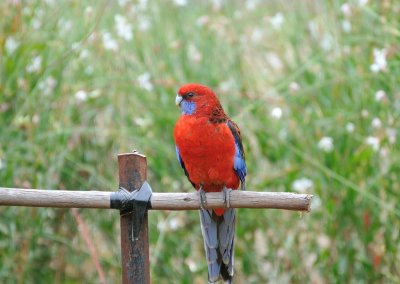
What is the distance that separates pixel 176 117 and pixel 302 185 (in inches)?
27.6

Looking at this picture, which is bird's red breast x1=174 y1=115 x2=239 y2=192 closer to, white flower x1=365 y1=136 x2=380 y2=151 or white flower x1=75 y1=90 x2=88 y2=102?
white flower x1=365 y1=136 x2=380 y2=151

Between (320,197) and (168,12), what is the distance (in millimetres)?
1462

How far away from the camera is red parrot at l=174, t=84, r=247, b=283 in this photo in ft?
10.1

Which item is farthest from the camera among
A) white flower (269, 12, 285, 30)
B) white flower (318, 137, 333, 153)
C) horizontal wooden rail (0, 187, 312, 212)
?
white flower (269, 12, 285, 30)

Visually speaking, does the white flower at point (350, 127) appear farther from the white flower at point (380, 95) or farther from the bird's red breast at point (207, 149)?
the bird's red breast at point (207, 149)

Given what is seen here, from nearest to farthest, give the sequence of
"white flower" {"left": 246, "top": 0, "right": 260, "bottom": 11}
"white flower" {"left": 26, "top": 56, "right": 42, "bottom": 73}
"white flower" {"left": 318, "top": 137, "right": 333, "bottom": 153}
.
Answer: "white flower" {"left": 318, "top": 137, "right": 333, "bottom": 153} < "white flower" {"left": 26, "top": 56, "right": 42, "bottom": 73} < "white flower" {"left": 246, "top": 0, "right": 260, "bottom": 11}

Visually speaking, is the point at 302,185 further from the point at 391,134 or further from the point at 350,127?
the point at 391,134

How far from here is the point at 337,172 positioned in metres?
3.80

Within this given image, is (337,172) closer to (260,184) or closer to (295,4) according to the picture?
(260,184)

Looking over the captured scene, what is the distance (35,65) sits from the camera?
392 cm

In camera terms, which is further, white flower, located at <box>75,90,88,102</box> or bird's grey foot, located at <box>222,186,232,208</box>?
white flower, located at <box>75,90,88,102</box>

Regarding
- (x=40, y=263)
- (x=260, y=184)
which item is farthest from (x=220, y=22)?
(x=40, y=263)

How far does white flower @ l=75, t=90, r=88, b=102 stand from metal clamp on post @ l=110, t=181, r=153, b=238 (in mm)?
1491

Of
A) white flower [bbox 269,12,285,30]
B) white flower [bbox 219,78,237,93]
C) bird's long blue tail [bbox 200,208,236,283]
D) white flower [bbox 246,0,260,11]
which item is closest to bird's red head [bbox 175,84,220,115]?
bird's long blue tail [bbox 200,208,236,283]
